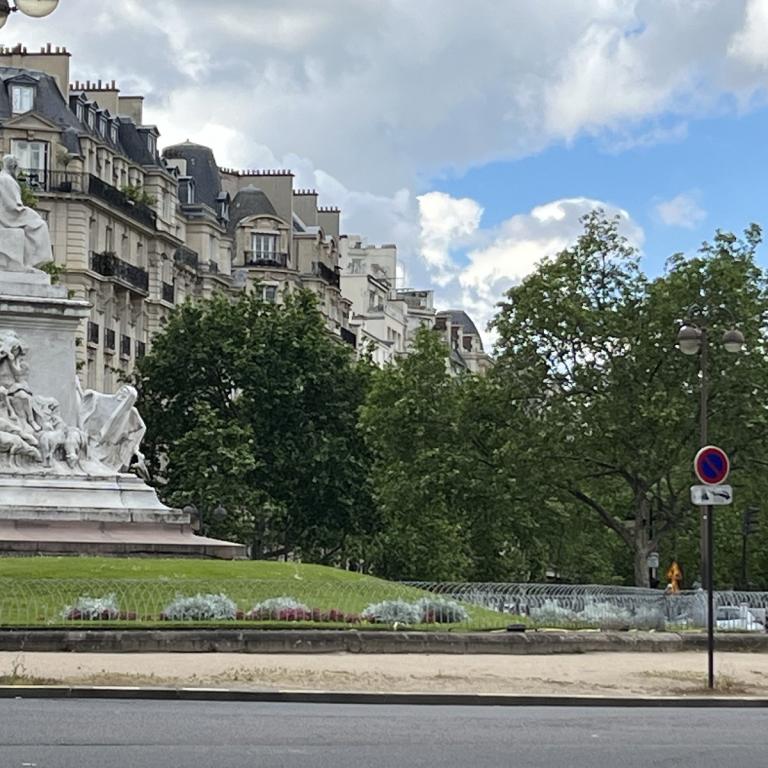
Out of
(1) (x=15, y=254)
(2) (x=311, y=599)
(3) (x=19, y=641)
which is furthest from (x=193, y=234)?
(3) (x=19, y=641)

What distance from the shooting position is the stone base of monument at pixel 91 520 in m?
37.9

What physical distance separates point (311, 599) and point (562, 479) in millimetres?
26505

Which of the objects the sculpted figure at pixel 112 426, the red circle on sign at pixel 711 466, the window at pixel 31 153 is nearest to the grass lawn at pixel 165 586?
the sculpted figure at pixel 112 426

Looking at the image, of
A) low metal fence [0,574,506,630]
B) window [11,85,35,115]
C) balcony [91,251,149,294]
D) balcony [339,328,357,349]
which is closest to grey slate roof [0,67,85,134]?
window [11,85,35,115]

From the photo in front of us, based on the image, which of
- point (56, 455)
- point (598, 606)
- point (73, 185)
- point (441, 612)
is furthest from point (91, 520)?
point (73, 185)

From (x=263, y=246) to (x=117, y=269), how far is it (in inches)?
874

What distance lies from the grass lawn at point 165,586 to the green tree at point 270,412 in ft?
81.3

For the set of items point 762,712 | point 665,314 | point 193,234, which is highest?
point 193,234

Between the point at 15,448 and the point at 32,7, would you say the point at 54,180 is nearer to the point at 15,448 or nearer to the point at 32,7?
Answer: the point at 15,448

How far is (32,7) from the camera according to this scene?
21734mm

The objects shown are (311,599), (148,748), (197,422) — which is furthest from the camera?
(197,422)

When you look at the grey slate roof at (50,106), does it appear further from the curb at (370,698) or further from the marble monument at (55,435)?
the curb at (370,698)

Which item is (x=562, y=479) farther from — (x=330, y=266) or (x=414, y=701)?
(x=330, y=266)

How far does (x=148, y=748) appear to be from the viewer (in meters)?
15.7
